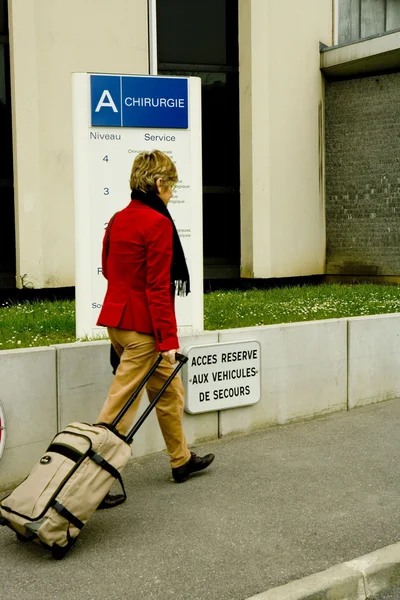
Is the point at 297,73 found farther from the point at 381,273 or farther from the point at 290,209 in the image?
the point at 381,273

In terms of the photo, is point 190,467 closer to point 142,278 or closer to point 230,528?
point 230,528

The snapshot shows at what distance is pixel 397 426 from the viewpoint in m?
7.08

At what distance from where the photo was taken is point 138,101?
702 cm

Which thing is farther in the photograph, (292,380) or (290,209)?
(290,209)

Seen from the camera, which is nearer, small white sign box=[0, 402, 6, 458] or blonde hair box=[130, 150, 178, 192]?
blonde hair box=[130, 150, 178, 192]

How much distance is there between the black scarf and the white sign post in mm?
1975

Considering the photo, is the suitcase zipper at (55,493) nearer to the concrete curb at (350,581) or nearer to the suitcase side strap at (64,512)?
the suitcase side strap at (64,512)

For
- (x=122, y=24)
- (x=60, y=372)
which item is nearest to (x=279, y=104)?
(x=122, y=24)

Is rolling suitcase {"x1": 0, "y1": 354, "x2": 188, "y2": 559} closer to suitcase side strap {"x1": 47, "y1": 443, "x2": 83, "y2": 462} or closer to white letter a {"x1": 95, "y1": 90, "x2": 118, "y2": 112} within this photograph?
suitcase side strap {"x1": 47, "y1": 443, "x2": 83, "y2": 462}

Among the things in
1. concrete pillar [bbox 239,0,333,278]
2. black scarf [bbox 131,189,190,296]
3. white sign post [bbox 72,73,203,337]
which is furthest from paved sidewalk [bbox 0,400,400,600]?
concrete pillar [bbox 239,0,333,278]

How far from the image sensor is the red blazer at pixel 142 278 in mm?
4758

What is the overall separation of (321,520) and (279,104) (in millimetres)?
10969

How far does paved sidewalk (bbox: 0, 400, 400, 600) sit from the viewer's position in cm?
387

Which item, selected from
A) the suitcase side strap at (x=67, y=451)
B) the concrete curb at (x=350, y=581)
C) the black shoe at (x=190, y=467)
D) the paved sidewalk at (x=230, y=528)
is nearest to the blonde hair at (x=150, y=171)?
the suitcase side strap at (x=67, y=451)
